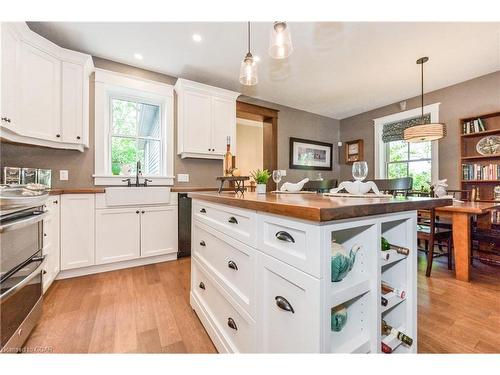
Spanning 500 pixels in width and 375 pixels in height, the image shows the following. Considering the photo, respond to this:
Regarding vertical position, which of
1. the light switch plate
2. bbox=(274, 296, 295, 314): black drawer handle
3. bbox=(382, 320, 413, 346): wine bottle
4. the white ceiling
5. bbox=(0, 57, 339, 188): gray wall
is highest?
the white ceiling

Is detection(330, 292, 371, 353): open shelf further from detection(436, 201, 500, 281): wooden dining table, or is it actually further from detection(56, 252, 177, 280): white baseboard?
detection(56, 252, 177, 280): white baseboard

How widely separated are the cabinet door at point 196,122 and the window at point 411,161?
3.58 m

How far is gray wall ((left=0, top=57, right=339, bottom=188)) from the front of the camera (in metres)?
2.29

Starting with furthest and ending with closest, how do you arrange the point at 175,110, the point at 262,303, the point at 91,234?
1. the point at 175,110
2. the point at 91,234
3. the point at 262,303

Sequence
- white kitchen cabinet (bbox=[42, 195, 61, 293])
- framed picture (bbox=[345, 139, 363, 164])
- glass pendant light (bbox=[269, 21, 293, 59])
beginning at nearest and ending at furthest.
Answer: glass pendant light (bbox=[269, 21, 293, 59]) → white kitchen cabinet (bbox=[42, 195, 61, 293]) → framed picture (bbox=[345, 139, 363, 164])

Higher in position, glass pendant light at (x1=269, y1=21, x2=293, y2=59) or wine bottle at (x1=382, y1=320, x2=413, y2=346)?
glass pendant light at (x1=269, y1=21, x2=293, y2=59)

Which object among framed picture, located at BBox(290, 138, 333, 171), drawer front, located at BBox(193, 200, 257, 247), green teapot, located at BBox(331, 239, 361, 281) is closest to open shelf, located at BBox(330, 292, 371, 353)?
green teapot, located at BBox(331, 239, 361, 281)

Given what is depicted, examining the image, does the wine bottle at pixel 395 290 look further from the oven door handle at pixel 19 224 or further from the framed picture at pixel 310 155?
the framed picture at pixel 310 155

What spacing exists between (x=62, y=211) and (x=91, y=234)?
359 millimetres

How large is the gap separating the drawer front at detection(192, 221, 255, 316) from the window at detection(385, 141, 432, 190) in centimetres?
394

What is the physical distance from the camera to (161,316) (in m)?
1.62
